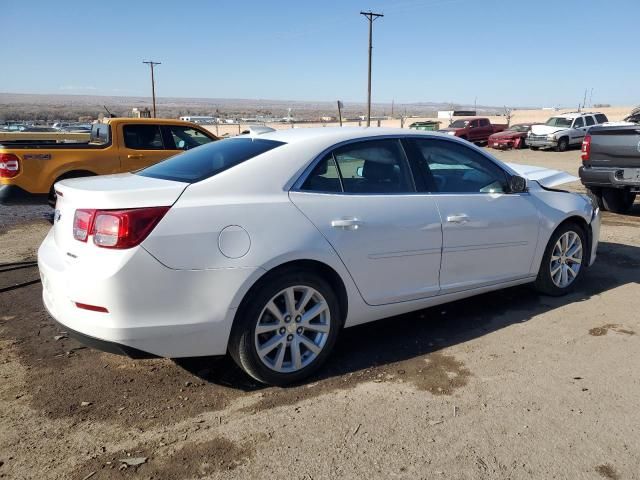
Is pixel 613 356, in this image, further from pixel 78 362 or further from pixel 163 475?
pixel 78 362

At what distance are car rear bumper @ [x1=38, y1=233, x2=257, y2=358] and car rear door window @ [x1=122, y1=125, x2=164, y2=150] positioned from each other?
6.37 meters

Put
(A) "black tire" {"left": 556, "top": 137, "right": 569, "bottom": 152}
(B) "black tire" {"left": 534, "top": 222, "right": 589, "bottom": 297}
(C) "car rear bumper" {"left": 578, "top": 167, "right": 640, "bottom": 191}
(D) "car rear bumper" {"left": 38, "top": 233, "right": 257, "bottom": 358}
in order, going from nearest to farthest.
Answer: (D) "car rear bumper" {"left": 38, "top": 233, "right": 257, "bottom": 358}
(B) "black tire" {"left": 534, "top": 222, "right": 589, "bottom": 297}
(C) "car rear bumper" {"left": 578, "top": 167, "right": 640, "bottom": 191}
(A) "black tire" {"left": 556, "top": 137, "right": 569, "bottom": 152}

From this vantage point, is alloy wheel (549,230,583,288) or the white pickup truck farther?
the white pickup truck

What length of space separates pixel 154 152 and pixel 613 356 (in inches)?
298

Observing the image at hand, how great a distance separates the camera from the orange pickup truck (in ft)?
25.8

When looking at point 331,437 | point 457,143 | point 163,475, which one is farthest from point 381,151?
point 163,475

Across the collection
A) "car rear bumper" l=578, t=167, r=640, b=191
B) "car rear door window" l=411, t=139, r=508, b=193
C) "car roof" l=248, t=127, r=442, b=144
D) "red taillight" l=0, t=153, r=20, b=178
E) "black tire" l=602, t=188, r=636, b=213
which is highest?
"car roof" l=248, t=127, r=442, b=144

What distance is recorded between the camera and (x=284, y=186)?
3432 millimetres

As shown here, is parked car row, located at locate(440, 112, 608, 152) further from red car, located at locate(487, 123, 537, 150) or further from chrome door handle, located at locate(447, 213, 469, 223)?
chrome door handle, located at locate(447, 213, 469, 223)

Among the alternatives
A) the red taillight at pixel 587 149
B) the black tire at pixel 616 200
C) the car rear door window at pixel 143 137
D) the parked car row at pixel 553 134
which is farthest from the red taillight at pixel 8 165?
the parked car row at pixel 553 134

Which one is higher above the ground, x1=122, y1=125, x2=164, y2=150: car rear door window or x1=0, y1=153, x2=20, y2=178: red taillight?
x1=122, y1=125, x2=164, y2=150: car rear door window

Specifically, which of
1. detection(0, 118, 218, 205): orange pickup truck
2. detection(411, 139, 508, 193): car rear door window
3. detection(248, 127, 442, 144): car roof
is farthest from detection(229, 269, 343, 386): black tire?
detection(0, 118, 218, 205): orange pickup truck

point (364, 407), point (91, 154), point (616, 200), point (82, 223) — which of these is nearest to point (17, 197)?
point (91, 154)

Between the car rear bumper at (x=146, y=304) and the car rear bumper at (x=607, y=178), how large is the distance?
7.41m
